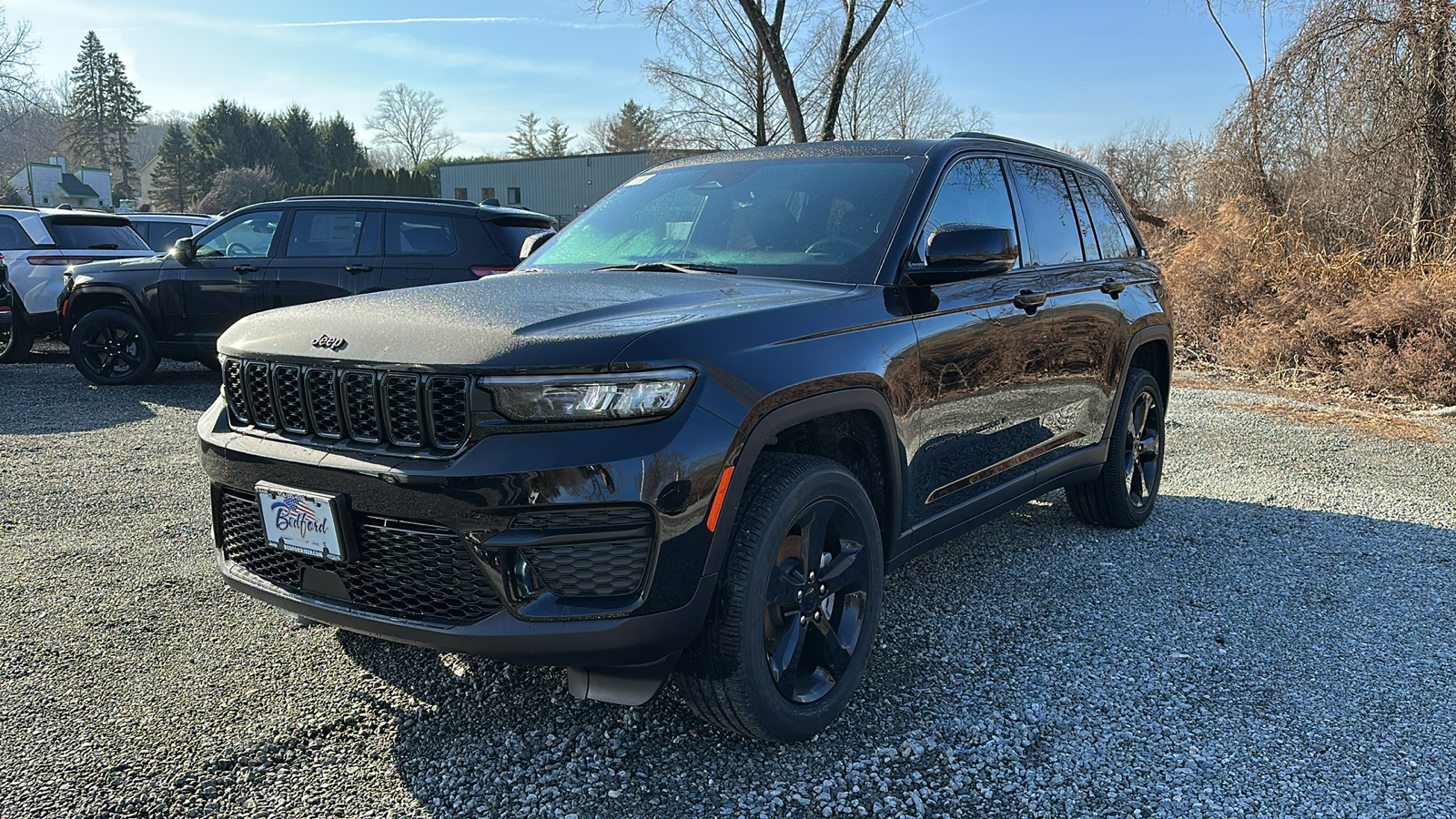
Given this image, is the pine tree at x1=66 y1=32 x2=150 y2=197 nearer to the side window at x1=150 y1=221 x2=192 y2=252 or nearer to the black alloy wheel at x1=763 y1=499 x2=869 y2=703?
the side window at x1=150 y1=221 x2=192 y2=252

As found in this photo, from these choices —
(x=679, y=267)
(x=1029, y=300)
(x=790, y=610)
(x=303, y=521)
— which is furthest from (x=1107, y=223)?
(x=303, y=521)

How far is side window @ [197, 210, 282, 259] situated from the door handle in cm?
772

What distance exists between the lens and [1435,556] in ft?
15.8

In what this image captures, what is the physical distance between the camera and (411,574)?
94.3 inches

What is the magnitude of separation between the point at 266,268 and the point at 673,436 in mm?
8157

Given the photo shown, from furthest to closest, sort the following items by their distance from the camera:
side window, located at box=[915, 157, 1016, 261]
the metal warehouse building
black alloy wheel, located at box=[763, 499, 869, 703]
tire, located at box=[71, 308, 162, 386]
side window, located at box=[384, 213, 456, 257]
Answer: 1. the metal warehouse building
2. tire, located at box=[71, 308, 162, 386]
3. side window, located at box=[384, 213, 456, 257]
4. side window, located at box=[915, 157, 1016, 261]
5. black alloy wheel, located at box=[763, 499, 869, 703]

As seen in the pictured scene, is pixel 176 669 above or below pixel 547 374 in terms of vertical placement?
below

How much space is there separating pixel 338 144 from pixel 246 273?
65.7m

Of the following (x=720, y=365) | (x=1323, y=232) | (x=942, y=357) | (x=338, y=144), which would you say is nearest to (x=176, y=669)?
(x=720, y=365)

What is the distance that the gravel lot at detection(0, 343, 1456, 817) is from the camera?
2.56 m

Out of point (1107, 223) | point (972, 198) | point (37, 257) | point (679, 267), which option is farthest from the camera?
point (37, 257)

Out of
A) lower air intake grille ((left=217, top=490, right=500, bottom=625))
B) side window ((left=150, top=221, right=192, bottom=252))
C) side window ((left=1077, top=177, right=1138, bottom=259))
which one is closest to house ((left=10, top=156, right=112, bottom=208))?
side window ((left=150, top=221, right=192, bottom=252))

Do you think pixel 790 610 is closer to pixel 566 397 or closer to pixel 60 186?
pixel 566 397

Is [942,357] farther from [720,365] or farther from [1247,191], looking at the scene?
[1247,191]
